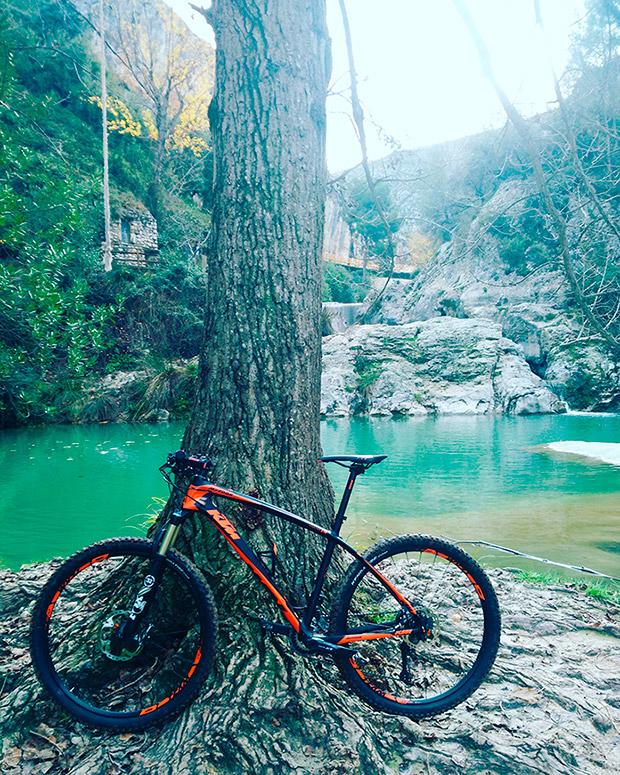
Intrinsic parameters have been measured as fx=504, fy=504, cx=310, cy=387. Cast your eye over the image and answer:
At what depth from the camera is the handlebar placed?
201 cm

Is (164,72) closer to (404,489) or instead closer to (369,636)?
(404,489)

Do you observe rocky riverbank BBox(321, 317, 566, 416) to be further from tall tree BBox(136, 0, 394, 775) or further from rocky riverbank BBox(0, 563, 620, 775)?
rocky riverbank BBox(0, 563, 620, 775)

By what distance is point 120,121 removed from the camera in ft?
73.2

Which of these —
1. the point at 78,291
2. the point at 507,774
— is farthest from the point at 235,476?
the point at 78,291

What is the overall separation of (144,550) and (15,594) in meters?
1.38

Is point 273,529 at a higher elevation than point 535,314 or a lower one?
lower

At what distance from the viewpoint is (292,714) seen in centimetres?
187

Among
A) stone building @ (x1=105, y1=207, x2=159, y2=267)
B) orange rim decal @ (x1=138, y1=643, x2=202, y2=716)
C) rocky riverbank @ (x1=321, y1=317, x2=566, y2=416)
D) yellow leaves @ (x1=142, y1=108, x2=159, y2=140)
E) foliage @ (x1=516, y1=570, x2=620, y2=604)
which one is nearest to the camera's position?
orange rim decal @ (x1=138, y1=643, x2=202, y2=716)

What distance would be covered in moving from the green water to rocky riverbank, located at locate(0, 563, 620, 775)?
2.66 meters

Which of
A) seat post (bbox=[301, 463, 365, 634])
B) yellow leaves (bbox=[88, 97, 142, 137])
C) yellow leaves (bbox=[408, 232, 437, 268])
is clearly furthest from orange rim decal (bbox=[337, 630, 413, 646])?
yellow leaves (bbox=[408, 232, 437, 268])

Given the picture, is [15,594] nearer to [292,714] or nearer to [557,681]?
[292,714]

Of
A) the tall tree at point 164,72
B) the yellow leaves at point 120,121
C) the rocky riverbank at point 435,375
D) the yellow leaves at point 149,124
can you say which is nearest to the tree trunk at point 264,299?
the rocky riverbank at point 435,375

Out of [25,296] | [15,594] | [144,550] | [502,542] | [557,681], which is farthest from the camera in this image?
[25,296]

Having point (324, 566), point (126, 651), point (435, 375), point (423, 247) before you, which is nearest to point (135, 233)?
point (435, 375)
